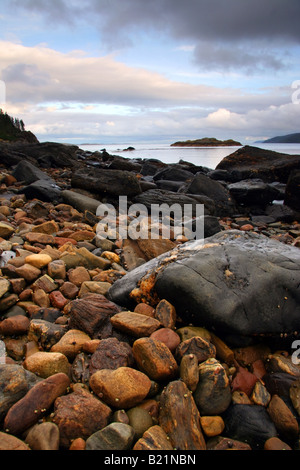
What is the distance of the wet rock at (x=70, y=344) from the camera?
2635 mm

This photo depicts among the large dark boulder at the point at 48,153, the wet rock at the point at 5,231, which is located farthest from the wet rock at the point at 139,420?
the large dark boulder at the point at 48,153

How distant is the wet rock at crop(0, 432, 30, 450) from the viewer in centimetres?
180

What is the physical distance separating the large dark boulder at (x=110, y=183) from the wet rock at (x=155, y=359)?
677 cm

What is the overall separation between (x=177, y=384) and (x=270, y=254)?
173cm

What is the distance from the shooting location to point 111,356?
2506 millimetres

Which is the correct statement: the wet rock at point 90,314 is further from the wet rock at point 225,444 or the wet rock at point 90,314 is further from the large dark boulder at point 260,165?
the large dark boulder at point 260,165

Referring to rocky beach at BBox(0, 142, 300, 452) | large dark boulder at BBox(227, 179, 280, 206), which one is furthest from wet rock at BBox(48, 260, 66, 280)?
large dark boulder at BBox(227, 179, 280, 206)

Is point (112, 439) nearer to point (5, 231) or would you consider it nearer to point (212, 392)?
point (212, 392)

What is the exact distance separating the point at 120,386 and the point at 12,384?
0.73 m

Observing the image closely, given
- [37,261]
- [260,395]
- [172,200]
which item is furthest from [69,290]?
[172,200]

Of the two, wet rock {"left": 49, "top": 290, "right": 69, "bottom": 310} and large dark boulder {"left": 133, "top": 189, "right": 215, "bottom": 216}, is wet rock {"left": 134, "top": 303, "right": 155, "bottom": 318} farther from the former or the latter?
large dark boulder {"left": 133, "top": 189, "right": 215, "bottom": 216}

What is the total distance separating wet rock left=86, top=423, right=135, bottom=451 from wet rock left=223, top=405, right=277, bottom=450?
739 millimetres
